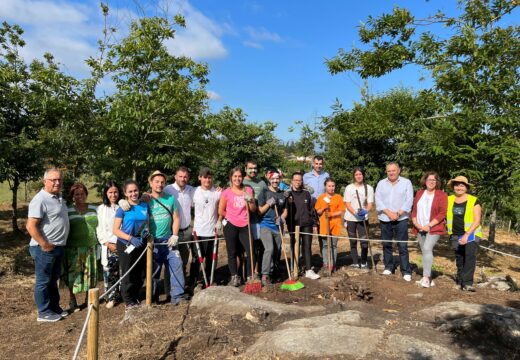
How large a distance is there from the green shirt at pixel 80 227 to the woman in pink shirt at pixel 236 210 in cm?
190

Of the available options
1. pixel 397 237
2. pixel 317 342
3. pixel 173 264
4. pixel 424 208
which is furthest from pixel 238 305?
pixel 424 208

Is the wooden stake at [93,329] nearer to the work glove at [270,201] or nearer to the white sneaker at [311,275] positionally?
the work glove at [270,201]

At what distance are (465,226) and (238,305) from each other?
365cm

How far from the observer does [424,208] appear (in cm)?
606

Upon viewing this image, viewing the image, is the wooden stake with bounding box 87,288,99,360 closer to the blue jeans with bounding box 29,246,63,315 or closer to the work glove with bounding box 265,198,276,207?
the blue jeans with bounding box 29,246,63,315

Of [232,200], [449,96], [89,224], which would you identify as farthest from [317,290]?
[449,96]

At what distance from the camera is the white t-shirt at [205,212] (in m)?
5.91

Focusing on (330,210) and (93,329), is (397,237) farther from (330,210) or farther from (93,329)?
(93,329)

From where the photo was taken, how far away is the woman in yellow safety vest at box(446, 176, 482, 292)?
5.70 meters

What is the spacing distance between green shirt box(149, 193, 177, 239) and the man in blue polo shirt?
114cm

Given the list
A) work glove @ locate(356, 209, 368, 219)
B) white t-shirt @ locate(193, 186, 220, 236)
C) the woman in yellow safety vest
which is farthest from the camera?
work glove @ locate(356, 209, 368, 219)

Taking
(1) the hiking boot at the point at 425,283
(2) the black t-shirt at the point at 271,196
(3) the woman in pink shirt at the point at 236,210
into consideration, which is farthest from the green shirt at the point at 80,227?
(1) the hiking boot at the point at 425,283

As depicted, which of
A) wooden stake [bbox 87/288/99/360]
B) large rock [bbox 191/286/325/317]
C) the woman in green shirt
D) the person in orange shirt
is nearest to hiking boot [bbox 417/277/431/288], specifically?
the person in orange shirt

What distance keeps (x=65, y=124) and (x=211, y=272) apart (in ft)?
12.5
